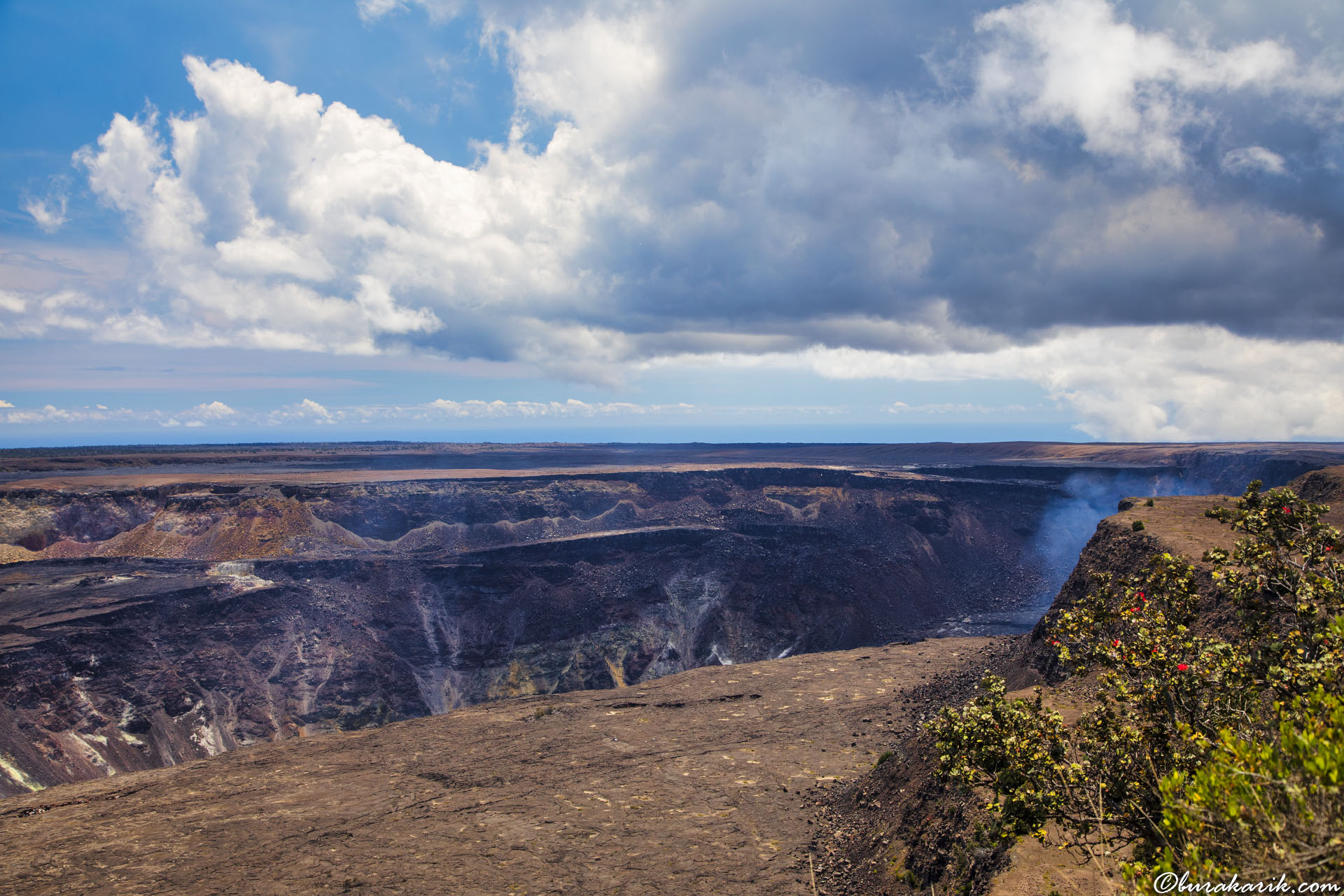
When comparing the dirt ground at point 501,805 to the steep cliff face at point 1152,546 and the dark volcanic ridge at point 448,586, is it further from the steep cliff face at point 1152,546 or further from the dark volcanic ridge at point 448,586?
the dark volcanic ridge at point 448,586

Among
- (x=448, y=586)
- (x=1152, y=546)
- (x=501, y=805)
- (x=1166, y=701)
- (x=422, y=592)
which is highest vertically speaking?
(x=1166, y=701)

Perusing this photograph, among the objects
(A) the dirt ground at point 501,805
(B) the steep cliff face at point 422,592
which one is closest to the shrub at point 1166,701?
(A) the dirt ground at point 501,805

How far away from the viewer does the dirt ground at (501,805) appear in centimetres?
1698

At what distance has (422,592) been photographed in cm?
5038

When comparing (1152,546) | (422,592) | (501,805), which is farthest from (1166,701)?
(422,592)

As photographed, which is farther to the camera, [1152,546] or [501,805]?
[1152,546]

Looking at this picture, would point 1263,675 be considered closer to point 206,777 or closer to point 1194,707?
point 1194,707

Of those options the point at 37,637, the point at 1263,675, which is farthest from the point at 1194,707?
the point at 37,637

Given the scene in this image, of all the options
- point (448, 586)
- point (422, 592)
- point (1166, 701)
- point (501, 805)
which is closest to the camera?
point (1166, 701)

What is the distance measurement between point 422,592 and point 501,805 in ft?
105

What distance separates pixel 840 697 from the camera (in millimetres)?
30281

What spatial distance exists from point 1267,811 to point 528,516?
68.8 metres

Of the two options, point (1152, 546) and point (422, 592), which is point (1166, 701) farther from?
point (422, 592)

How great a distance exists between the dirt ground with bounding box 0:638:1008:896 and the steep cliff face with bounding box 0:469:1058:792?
11.9 meters
